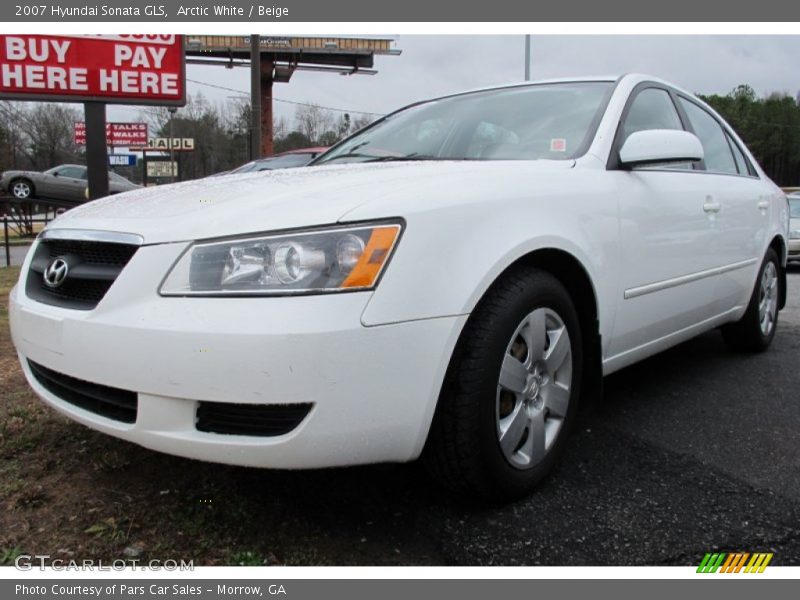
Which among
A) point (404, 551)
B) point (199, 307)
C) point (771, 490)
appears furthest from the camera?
point (771, 490)

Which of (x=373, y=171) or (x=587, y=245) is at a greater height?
(x=373, y=171)

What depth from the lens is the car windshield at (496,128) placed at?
9.14 ft

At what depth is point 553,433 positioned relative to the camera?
2344 millimetres

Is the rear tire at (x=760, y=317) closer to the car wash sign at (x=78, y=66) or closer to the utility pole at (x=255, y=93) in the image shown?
the car wash sign at (x=78, y=66)

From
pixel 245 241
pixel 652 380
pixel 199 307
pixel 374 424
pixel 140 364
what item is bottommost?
pixel 652 380

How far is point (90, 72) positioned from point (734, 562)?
6.38 metres

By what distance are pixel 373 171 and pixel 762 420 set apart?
7.21ft

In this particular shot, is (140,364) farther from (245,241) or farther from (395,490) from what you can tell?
(395,490)

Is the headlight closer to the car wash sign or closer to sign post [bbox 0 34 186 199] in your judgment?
sign post [bbox 0 34 186 199]

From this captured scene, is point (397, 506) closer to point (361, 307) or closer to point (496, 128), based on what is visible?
point (361, 307)

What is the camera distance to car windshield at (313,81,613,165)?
9.14 ft

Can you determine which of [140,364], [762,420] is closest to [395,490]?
[140,364]

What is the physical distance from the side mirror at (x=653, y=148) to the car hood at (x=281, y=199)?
28 cm

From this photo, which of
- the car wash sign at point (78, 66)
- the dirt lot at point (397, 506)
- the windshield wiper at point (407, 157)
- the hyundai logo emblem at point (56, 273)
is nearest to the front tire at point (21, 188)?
the car wash sign at point (78, 66)
